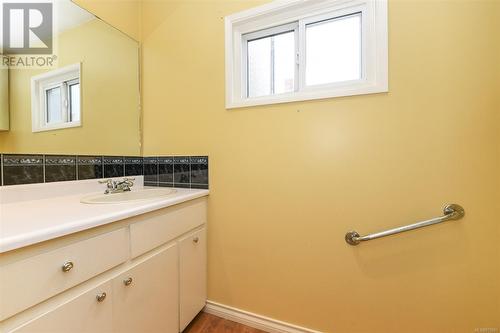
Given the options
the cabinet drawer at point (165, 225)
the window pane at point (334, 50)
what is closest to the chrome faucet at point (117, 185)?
the cabinet drawer at point (165, 225)

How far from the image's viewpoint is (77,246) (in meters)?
0.72

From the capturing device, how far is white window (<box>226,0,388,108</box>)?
1130 mm

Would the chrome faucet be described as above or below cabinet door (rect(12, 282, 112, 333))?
above

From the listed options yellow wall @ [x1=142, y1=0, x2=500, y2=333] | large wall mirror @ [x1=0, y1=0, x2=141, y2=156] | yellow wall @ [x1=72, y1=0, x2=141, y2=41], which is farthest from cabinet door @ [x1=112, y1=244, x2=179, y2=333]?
yellow wall @ [x1=72, y1=0, x2=141, y2=41]

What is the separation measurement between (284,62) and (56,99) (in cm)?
134

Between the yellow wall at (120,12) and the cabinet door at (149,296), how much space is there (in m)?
1.56

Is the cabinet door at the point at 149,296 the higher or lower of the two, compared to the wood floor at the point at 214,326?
higher

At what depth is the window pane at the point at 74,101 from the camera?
1.28m

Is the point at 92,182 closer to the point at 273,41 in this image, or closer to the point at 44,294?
the point at 44,294

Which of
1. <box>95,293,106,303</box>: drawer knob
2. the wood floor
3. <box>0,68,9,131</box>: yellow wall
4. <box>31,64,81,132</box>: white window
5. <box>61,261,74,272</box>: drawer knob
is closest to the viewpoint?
<box>61,261,74,272</box>: drawer knob

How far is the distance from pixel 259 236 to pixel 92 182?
1102 millimetres

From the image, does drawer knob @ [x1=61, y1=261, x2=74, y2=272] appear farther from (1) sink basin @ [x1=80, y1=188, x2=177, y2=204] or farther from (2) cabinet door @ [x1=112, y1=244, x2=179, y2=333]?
(1) sink basin @ [x1=80, y1=188, x2=177, y2=204]

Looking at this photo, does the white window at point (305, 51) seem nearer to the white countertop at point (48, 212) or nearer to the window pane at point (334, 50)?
→ the window pane at point (334, 50)

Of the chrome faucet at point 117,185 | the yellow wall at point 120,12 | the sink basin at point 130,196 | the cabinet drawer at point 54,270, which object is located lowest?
the cabinet drawer at point 54,270
